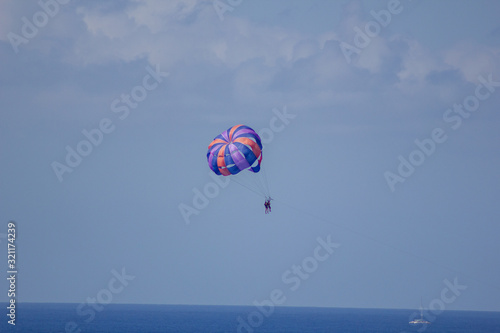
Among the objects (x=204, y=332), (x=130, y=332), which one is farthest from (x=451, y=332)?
(x=130, y=332)

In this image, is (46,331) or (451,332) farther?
(451,332)

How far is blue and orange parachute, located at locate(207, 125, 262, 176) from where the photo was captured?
56188mm

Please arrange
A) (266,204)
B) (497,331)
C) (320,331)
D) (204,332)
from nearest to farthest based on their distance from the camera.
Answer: (266,204) → (204,332) → (320,331) → (497,331)

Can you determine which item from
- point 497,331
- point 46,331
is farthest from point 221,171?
point 497,331

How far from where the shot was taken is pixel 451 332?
176m

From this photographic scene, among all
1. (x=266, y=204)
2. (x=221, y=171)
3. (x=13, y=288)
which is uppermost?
(x=221, y=171)

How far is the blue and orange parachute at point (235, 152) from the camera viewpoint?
56188 mm

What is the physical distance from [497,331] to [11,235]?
548 ft

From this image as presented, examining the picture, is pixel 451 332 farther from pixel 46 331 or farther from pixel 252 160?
pixel 252 160

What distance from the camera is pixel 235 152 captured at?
184ft

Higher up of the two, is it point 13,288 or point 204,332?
point 204,332

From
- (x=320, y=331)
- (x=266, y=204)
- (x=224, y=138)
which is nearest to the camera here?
(x=266, y=204)

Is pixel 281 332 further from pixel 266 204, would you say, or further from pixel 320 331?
pixel 266 204

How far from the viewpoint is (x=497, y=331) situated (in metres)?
188
